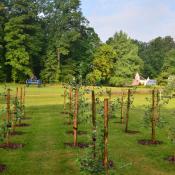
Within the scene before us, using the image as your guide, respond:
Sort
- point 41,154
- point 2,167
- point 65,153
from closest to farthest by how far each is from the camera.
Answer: point 2,167 → point 41,154 → point 65,153

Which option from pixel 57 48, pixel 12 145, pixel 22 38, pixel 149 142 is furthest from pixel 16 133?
pixel 57 48

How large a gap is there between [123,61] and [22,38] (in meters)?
28.0

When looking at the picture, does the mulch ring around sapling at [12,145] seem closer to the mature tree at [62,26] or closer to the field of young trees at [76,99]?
the field of young trees at [76,99]

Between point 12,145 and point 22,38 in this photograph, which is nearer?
point 12,145

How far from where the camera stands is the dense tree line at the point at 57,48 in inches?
3371

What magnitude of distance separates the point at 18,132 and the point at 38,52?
6823 cm

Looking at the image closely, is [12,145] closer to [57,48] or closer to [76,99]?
[76,99]

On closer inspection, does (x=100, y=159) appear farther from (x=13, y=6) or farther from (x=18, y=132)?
(x=13, y=6)

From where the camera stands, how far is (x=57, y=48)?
3620 inches

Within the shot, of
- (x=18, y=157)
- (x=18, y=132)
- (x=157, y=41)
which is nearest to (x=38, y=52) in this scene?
(x=18, y=132)

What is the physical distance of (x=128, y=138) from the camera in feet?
81.2

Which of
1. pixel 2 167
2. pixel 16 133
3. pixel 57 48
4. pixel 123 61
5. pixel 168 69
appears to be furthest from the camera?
pixel 168 69

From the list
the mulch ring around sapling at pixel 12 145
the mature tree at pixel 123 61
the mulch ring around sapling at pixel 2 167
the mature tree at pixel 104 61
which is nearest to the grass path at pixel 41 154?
the mulch ring around sapling at pixel 2 167

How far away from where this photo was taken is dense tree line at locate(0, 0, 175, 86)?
85.6 metres
